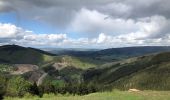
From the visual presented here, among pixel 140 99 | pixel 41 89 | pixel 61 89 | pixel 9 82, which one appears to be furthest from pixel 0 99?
pixel 61 89

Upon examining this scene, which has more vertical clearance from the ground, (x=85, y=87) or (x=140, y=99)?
(x=140, y=99)

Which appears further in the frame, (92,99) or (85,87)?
(85,87)

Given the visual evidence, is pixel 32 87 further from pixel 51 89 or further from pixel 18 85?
pixel 51 89

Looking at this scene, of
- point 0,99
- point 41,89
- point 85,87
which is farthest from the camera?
point 85,87

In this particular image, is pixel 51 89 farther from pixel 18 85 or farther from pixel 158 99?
pixel 158 99

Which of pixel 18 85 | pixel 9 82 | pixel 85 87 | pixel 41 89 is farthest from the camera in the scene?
pixel 85 87

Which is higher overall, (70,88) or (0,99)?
(0,99)

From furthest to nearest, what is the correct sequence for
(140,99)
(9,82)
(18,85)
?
(9,82) → (18,85) → (140,99)

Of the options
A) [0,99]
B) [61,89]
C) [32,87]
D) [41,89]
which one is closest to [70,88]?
[61,89]

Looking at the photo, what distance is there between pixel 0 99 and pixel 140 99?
26.3 m

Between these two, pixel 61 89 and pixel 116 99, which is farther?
pixel 61 89

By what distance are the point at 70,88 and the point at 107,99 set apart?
103996mm

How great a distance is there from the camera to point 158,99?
178ft

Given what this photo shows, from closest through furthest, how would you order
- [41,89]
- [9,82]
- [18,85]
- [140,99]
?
[140,99], [18,85], [9,82], [41,89]
